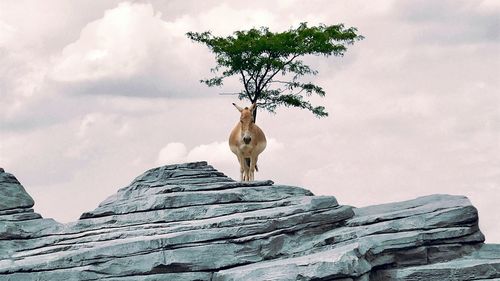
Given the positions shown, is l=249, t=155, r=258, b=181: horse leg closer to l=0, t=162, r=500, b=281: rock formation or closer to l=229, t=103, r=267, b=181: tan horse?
Result: l=229, t=103, r=267, b=181: tan horse

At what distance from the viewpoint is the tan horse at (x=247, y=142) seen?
83.1 feet

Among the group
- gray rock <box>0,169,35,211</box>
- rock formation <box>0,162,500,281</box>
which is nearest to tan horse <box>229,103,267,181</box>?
rock formation <box>0,162,500,281</box>

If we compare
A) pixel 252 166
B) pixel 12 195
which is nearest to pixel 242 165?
pixel 252 166

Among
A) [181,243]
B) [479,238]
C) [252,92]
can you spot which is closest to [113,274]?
[181,243]

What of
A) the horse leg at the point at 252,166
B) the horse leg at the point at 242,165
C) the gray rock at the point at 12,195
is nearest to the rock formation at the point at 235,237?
the gray rock at the point at 12,195

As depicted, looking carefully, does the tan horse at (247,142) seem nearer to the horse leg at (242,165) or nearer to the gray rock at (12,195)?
the horse leg at (242,165)

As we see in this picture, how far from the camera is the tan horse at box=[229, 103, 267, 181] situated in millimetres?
25344

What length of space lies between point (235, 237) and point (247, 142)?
4.44 metres

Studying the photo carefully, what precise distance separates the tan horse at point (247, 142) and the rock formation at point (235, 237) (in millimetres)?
916

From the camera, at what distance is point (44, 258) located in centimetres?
2234

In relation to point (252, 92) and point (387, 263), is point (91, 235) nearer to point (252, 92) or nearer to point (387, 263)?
point (387, 263)

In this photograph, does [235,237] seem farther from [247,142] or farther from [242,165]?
[242,165]

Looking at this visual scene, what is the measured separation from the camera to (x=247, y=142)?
83.7 feet

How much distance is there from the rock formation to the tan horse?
0.92 metres
